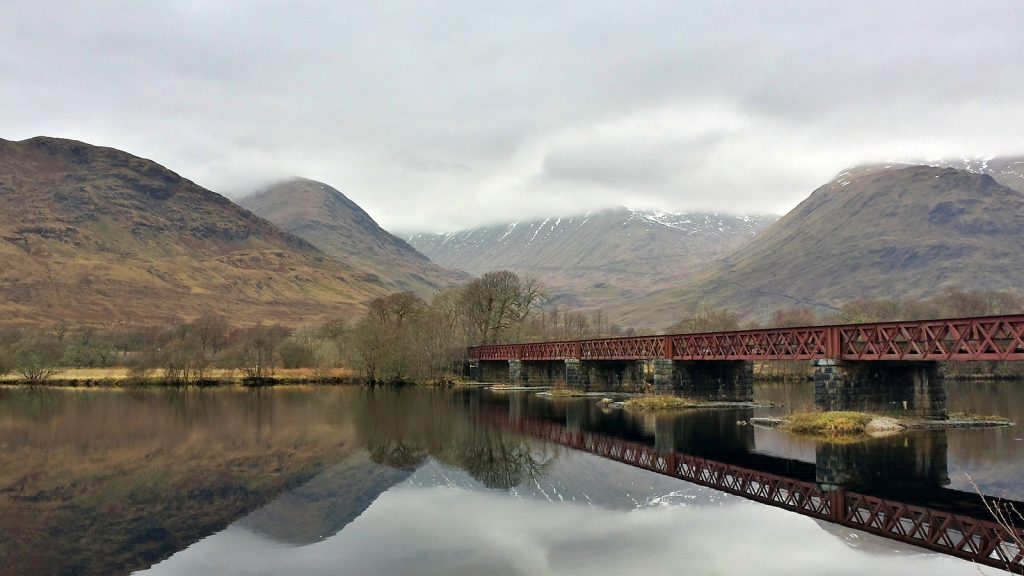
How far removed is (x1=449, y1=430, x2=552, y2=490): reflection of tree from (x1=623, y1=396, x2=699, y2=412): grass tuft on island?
59.6 feet

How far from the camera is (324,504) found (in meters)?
23.2

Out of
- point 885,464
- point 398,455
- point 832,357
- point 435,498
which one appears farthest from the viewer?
point 832,357

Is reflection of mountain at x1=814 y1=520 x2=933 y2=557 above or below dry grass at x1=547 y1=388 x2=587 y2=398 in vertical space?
below

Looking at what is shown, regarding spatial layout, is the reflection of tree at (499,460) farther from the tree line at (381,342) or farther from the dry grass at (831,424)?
the tree line at (381,342)

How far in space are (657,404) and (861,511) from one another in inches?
1360

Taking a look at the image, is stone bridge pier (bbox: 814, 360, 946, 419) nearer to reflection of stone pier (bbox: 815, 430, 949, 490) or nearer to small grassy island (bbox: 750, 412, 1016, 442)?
small grassy island (bbox: 750, 412, 1016, 442)

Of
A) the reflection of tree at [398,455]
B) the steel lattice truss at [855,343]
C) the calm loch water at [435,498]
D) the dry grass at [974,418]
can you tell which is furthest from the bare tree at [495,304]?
the reflection of tree at [398,455]

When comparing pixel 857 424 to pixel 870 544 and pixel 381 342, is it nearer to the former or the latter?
pixel 870 544

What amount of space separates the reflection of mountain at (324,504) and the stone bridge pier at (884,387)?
83.3 ft

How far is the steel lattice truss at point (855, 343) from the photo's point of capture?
34.7 metres

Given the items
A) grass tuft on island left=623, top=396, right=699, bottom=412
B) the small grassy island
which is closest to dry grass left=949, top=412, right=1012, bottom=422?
the small grassy island

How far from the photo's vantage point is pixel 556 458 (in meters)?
31.9

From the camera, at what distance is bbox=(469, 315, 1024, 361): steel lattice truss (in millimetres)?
34656

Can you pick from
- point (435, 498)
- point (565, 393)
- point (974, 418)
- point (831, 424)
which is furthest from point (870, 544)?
point (565, 393)
